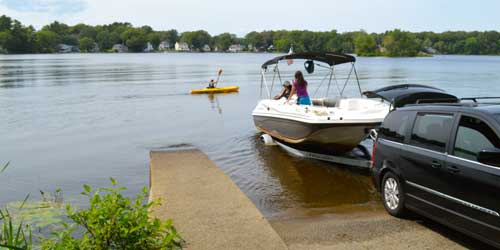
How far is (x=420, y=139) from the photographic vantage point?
6.80m

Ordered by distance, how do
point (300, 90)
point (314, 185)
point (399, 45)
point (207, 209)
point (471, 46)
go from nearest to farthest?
point (207, 209)
point (314, 185)
point (300, 90)
point (399, 45)
point (471, 46)

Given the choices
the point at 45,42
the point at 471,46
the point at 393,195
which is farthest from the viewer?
the point at 45,42

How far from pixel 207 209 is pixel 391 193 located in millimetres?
2763

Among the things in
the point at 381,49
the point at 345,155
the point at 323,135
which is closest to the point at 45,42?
the point at 381,49

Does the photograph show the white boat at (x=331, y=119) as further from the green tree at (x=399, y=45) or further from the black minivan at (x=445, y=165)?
the green tree at (x=399, y=45)

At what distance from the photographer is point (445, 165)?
6.11 metres

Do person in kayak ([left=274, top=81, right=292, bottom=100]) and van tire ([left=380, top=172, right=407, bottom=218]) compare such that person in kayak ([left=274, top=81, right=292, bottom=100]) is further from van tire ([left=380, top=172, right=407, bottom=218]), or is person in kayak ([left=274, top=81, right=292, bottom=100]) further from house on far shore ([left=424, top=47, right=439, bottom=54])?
house on far shore ([left=424, top=47, right=439, bottom=54])

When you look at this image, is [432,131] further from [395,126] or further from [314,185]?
[314,185]

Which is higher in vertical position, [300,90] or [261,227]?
[300,90]

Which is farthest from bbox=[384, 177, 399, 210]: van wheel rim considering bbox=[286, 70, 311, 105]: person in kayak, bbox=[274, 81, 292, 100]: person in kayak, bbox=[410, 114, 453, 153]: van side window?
bbox=[274, 81, 292, 100]: person in kayak

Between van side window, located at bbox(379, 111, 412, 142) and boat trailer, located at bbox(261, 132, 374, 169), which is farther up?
van side window, located at bbox(379, 111, 412, 142)

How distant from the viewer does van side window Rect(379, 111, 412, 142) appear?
285 inches

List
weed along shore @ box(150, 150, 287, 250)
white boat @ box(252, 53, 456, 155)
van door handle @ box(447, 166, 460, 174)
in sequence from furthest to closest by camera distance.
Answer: white boat @ box(252, 53, 456, 155)
weed along shore @ box(150, 150, 287, 250)
van door handle @ box(447, 166, 460, 174)

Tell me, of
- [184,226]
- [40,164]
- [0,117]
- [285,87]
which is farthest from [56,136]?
[184,226]
